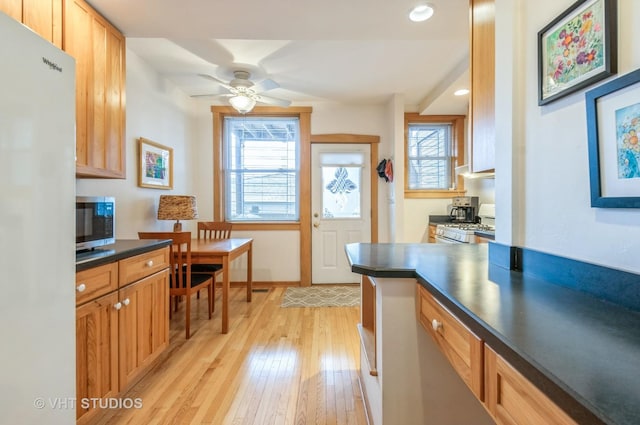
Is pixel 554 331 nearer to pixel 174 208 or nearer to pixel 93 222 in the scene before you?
pixel 93 222

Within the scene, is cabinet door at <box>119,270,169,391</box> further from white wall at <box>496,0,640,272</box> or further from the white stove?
the white stove

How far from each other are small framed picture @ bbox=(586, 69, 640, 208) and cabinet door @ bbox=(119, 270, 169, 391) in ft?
7.00

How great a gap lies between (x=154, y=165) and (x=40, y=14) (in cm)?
170

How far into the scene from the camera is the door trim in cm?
396

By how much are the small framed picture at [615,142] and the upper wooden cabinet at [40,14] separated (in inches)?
86.8

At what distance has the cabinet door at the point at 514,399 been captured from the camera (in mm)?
486

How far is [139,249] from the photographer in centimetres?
173

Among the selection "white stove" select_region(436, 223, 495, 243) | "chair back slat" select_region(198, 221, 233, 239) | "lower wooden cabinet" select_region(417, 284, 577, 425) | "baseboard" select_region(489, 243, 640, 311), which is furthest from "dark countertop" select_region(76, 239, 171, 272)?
"white stove" select_region(436, 223, 495, 243)

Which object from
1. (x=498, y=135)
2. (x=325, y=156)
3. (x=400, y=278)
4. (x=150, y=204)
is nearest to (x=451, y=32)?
(x=498, y=135)

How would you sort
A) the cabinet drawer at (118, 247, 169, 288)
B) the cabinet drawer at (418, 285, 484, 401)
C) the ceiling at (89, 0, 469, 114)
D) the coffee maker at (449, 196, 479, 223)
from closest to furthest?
the cabinet drawer at (418, 285, 484, 401)
the cabinet drawer at (118, 247, 169, 288)
the ceiling at (89, 0, 469, 114)
the coffee maker at (449, 196, 479, 223)

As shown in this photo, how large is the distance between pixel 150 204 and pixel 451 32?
3.05m

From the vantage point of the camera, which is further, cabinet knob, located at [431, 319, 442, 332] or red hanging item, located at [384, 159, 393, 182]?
red hanging item, located at [384, 159, 393, 182]

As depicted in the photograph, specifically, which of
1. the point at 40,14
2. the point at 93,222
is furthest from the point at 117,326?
the point at 40,14

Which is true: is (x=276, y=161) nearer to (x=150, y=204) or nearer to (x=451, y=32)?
(x=150, y=204)
